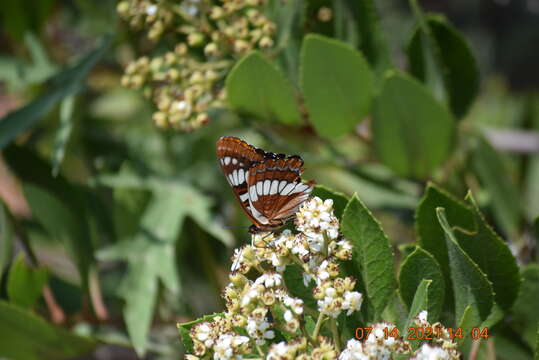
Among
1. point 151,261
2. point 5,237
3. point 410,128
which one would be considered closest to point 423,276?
point 410,128

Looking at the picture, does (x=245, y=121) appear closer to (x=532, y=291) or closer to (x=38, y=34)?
(x=532, y=291)

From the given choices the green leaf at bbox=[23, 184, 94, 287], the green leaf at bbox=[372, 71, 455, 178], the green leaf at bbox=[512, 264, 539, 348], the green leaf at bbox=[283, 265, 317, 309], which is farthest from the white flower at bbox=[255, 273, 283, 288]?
the green leaf at bbox=[23, 184, 94, 287]

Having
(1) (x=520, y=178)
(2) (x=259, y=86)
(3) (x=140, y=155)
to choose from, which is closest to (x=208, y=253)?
(3) (x=140, y=155)

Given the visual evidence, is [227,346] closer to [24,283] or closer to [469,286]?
[469,286]

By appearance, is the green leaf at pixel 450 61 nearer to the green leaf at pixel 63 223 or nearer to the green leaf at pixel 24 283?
the green leaf at pixel 63 223

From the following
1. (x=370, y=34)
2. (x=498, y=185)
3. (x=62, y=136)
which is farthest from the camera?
(x=498, y=185)

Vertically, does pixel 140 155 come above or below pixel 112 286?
above

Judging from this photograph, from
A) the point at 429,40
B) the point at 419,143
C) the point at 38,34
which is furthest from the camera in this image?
the point at 38,34
